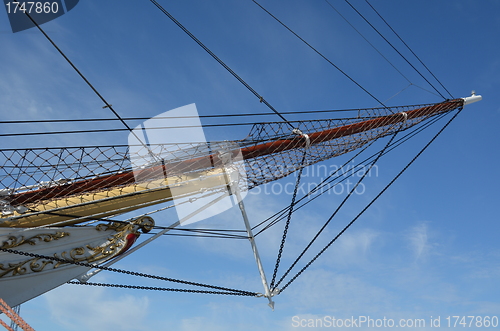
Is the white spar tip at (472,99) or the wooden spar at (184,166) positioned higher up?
the white spar tip at (472,99)

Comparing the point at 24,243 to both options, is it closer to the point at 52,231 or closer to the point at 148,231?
the point at 52,231

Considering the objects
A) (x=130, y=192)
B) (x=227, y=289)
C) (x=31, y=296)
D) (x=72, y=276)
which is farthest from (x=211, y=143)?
(x=31, y=296)

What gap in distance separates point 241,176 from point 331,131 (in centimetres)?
209

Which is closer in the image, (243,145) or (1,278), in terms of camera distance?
(1,278)

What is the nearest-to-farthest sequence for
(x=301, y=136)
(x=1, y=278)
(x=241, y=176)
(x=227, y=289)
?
Answer: (x=1, y=278), (x=227, y=289), (x=241, y=176), (x=301, y=136)

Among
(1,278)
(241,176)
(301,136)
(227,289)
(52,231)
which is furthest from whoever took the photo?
(301,136)

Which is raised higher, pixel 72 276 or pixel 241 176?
pixel 241 176

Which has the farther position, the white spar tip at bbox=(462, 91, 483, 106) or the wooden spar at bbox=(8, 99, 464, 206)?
the white spar tip at bbox=(462, 91, 483, 106)

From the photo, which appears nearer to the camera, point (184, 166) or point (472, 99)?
point (184, 166)

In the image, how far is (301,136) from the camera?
6867 millimetres

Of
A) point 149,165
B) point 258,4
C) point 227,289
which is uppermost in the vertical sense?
point 258,4

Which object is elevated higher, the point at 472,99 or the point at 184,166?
the point at 472,99

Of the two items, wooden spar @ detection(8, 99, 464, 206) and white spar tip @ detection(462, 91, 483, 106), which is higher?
white spar tip @ detection(462, 91, 483, 106)

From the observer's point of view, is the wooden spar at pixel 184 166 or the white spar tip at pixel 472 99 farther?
the white spar tip at pixel 472 99
